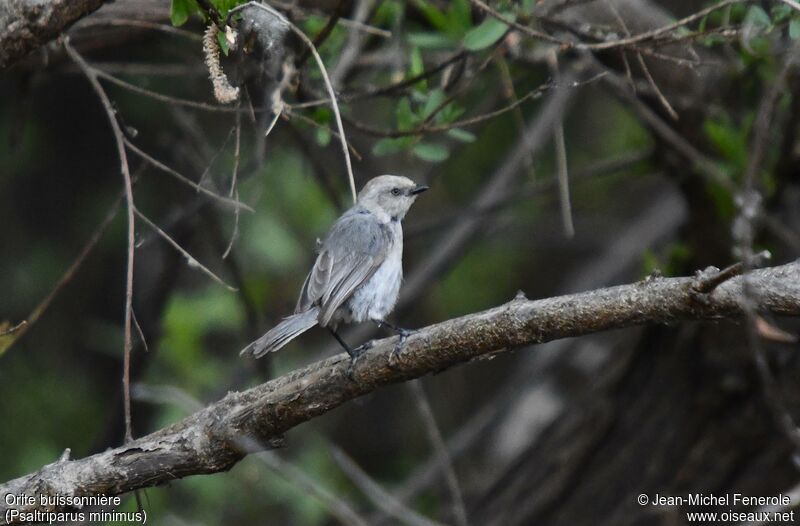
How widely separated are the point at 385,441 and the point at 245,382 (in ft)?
8.08

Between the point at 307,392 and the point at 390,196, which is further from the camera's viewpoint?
the point at 390,196

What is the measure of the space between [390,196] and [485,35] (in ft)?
4.51

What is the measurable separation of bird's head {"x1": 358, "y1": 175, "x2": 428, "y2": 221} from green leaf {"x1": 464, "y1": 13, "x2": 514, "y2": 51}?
1209 mm

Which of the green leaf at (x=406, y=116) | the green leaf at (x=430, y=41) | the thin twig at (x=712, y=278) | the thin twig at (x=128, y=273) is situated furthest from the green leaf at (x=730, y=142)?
the thin twig at (x=128, y=273)

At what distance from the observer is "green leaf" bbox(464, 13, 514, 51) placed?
12.4 feet

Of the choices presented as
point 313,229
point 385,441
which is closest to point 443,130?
point 313,229

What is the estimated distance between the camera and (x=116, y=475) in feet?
9.95

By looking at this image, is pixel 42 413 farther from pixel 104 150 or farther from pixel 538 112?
pixel 538 112

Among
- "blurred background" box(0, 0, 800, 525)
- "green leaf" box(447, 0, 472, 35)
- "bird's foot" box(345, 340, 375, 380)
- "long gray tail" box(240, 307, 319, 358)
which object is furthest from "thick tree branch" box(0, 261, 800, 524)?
"green leaf" box(447, 0, 472, 35)

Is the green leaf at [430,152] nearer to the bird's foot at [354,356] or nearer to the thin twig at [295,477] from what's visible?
the bird's foot at [354,356]

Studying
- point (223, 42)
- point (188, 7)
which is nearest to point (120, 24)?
point (188, 7)

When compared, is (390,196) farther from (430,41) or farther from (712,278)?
(712,278)

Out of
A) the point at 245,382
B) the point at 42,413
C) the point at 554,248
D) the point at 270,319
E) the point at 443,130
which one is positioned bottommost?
the point at 443,130

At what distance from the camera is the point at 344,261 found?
4.32 m
